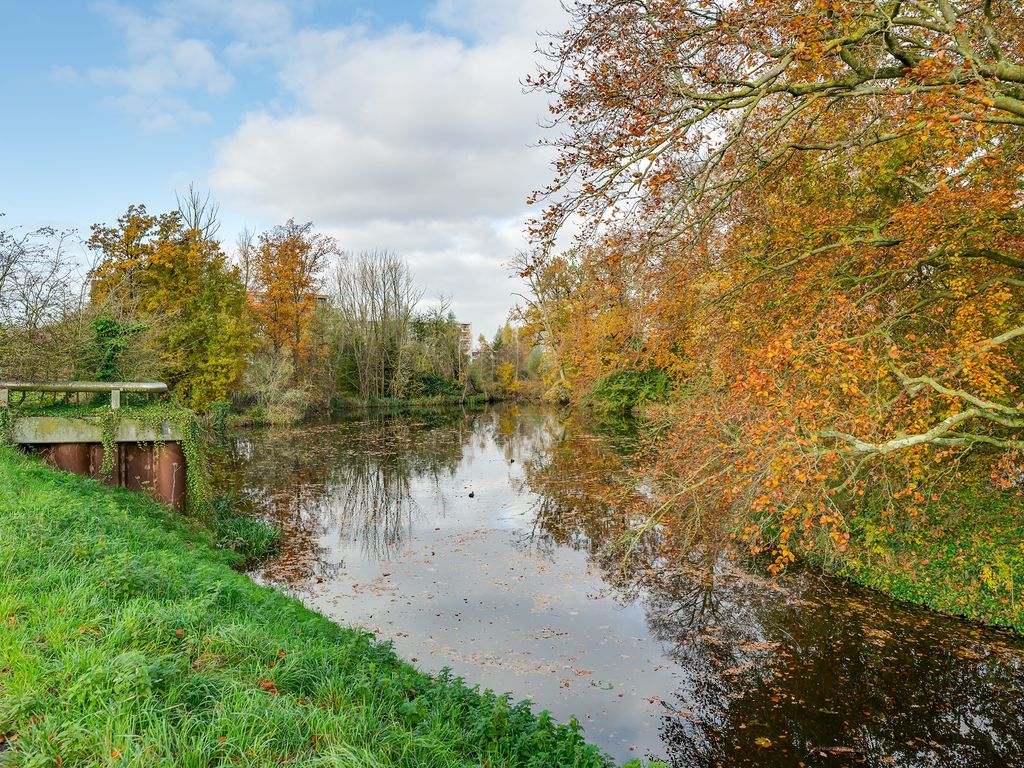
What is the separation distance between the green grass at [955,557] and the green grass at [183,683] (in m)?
6.85

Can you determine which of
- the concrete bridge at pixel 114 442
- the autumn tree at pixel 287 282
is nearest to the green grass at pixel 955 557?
the concrete bridge at pixel 114 442

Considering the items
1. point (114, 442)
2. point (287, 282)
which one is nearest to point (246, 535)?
point (114, 442)

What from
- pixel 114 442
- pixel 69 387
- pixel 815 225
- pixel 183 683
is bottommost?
pixel 183 683

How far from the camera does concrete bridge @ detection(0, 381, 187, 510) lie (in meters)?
8.48

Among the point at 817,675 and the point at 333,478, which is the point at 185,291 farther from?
the point at 817,675

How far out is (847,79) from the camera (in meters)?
5.40

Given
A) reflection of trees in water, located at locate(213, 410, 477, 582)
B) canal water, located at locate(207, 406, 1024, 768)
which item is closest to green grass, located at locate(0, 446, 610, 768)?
canal water, located at locate(207, 406, 1024, 768)

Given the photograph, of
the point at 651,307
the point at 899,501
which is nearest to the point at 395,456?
the point at 651,307

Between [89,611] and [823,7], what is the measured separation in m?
7.19

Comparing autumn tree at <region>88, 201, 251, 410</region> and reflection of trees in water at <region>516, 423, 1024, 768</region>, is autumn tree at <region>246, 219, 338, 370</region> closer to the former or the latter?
autumn tree at <region>88, 201, 251, 410</region>

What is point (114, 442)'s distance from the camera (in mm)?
8922

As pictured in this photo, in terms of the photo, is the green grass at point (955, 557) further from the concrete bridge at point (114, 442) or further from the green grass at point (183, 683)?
the concrete bridge at point (114, 442)

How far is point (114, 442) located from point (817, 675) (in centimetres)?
1053

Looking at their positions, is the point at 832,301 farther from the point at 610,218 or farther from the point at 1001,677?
the point at 1001,677
